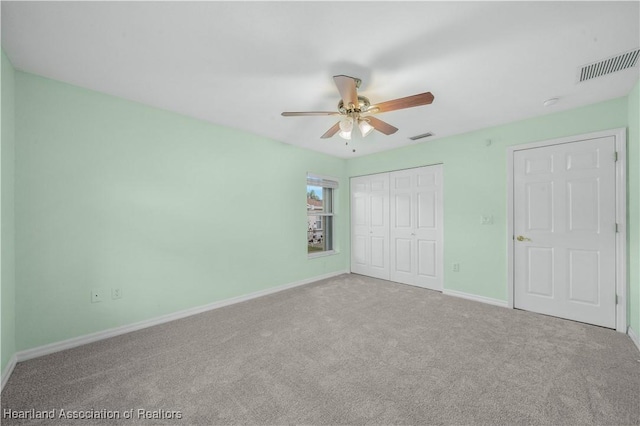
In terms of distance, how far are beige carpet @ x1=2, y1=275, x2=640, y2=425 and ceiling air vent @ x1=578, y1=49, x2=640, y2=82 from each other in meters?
2.40

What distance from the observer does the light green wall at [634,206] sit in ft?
7.63

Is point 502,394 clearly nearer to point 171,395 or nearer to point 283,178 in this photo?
point 171,395

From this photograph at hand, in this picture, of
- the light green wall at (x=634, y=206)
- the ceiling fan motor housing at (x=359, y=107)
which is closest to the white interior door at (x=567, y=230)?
the light green wall at (x=634, y=206)

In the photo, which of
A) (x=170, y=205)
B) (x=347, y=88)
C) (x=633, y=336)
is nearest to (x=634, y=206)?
(x=633, y=336)

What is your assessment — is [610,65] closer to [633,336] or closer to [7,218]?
[633,336]

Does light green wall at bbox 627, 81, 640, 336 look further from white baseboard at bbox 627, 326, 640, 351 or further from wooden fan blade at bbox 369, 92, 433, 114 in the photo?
wooden fan blade at bbox 369, 92, 433, 114

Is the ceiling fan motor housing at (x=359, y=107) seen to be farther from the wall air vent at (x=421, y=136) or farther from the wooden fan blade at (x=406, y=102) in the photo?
the wall air vent at (x=421, y=136)

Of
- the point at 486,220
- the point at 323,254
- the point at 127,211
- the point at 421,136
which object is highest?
the point at 421,136

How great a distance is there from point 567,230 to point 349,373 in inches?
118

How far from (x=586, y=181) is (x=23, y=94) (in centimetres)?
555

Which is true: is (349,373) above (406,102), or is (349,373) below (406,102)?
below

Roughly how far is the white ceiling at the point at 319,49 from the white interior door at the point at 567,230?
670 mm

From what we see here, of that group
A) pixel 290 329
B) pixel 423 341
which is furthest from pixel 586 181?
pixel 290 329

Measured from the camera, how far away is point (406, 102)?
6.58 ft
